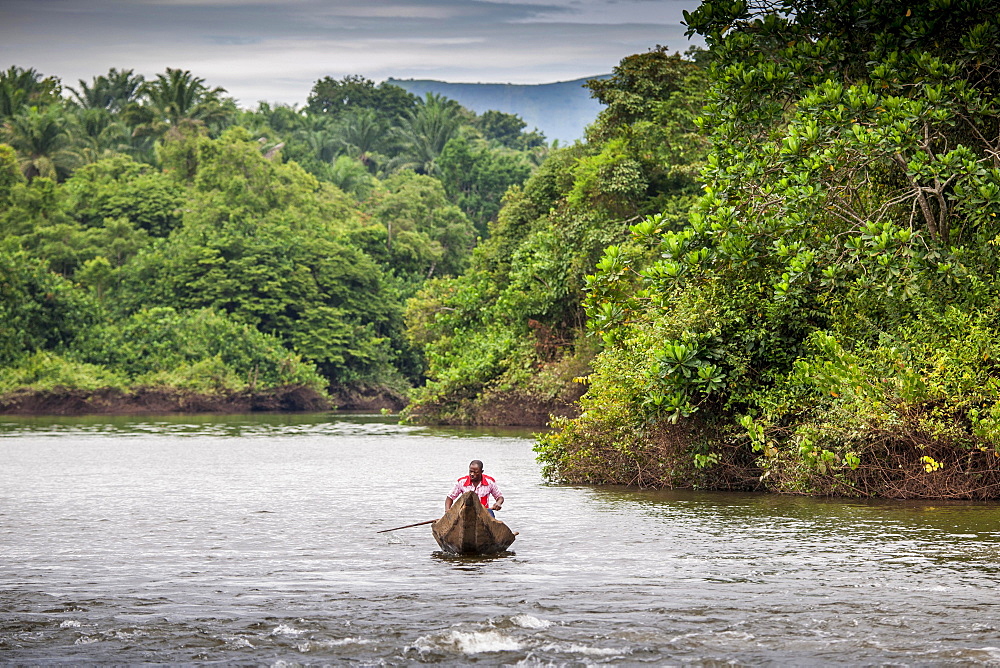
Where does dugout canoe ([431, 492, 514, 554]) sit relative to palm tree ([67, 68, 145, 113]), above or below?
below

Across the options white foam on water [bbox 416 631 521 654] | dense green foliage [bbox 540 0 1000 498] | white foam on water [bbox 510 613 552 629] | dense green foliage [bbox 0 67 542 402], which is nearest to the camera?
white foam on water [bbox 416 631 521 654]

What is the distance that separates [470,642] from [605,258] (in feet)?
36.7

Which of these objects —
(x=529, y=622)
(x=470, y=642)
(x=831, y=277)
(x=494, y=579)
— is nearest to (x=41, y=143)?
(x=831, y=277)

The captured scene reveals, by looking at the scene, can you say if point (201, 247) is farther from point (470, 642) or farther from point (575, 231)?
point (470, 642)

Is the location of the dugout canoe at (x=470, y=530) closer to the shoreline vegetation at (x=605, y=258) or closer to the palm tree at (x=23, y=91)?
the shoreline vegetation at (x=605, y=258)

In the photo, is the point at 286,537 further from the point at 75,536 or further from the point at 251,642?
the point at 251,642

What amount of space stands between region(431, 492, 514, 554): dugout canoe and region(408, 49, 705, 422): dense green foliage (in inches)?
870

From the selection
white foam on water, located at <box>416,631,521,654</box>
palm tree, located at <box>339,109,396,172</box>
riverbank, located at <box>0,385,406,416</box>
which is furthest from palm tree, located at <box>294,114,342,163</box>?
white foam on water, located at <box>416,631,521,654</box>

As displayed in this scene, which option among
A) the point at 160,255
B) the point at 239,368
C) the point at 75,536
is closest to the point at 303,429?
the point at 239,368

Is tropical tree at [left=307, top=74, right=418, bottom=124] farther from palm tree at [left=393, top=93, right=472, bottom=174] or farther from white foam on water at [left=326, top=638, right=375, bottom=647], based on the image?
white foam on water at [left=326, top=638, right=375, bottom=647]

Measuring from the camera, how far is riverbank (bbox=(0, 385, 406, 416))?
56.7m

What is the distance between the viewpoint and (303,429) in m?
45.6

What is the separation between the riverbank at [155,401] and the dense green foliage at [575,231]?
16433 mm

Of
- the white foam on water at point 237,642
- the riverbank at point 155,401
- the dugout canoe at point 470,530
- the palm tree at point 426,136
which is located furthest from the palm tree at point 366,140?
the white foam on water at point 237,642
